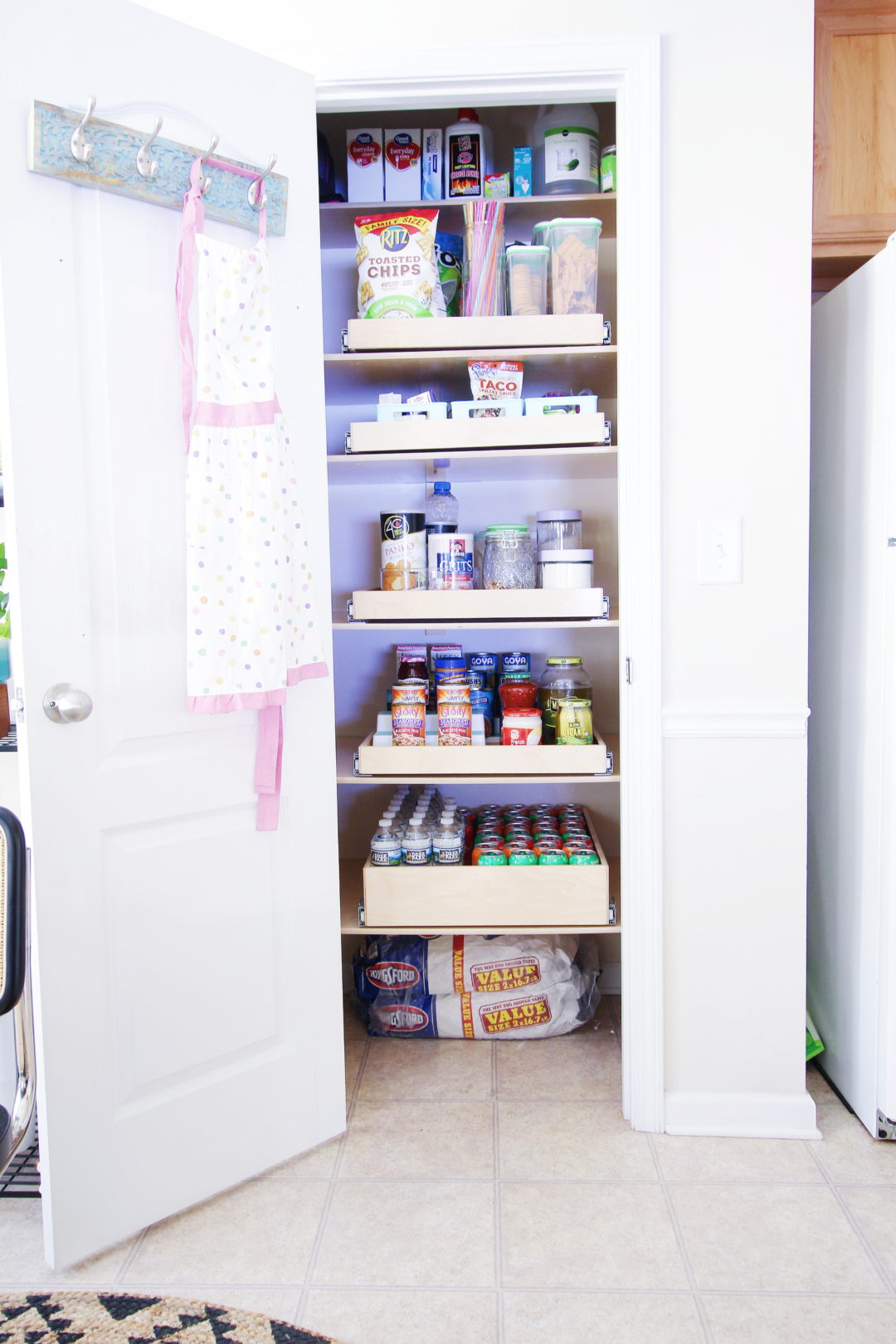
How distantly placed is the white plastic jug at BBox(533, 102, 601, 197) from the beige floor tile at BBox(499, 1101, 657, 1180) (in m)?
1.96

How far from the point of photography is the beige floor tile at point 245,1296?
4.75 feet

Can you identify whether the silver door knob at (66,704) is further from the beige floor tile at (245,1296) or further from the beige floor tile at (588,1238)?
the beige floor tile at (588,1238)

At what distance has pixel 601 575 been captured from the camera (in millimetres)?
2523

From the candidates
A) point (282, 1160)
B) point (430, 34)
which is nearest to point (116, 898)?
point (282, 1160)

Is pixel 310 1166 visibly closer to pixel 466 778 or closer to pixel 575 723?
pixel 466 778

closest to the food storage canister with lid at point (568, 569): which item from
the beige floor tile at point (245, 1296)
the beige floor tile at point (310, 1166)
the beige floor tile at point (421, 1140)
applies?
the beige floor tile at point (421, 1140)

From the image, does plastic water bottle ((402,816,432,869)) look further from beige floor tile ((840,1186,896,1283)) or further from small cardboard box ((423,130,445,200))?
small cardboard box ((423,130,445,200))

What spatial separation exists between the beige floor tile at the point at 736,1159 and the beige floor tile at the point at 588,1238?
0.32ft

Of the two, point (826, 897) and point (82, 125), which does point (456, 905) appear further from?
point (82, 125)

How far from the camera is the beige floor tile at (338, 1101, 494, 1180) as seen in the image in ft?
5.92

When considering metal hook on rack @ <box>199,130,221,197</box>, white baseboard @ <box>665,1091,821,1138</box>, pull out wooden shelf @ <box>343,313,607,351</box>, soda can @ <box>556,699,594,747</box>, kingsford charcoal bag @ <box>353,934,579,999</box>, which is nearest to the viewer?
metal hook on rack @ <box>199,130,221,197</box>

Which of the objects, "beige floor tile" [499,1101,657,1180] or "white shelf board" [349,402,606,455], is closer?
"beige floor tile" [499,1101,657,1180]

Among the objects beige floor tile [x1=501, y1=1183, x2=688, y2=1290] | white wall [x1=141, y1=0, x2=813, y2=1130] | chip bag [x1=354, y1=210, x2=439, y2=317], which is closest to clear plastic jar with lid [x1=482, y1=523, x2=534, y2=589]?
white wall [x1=141, y1=0, x2=813, y2=1130]

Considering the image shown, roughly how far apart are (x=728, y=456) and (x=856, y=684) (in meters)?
0.53
